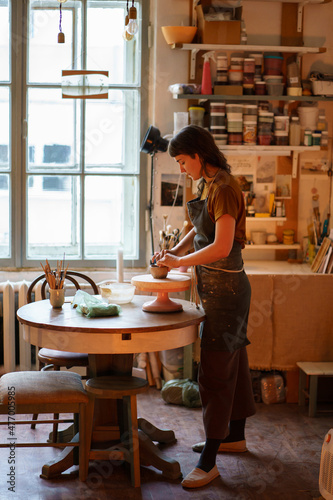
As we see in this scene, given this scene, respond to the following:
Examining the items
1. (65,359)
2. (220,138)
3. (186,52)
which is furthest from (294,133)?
(65,359)

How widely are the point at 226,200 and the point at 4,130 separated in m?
2.27

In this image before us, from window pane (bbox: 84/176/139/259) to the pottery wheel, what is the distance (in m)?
1.57

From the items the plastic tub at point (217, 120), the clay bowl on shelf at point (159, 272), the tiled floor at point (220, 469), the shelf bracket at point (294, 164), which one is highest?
the plastic tub at point (217, 120)

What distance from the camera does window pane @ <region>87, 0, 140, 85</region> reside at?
435cm

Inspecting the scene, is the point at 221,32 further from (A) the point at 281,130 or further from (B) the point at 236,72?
(A) the point at 281,130

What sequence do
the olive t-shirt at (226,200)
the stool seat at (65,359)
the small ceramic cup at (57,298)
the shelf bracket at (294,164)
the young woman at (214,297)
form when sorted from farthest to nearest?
1. the shelf bracket at (294,164)
2. the stool seat at (65,359)
3. the small ceramic cup at (57,298)
4. the young woman at (214,297)
5. the olive t-shirt at (226,200)

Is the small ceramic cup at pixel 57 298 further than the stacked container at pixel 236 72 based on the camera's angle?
No

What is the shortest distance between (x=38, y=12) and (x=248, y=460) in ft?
10.6

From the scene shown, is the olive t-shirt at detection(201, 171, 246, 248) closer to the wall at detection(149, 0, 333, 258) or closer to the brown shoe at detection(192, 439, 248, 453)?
the brown shoe at detection(192, 439, 248, 453)

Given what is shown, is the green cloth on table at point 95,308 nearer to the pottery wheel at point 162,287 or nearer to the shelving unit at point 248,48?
the pottery wheel at point 162,287

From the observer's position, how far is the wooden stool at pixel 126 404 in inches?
107

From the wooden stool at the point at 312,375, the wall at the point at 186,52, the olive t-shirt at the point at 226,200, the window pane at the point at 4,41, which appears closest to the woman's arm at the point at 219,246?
the olive t-shirt at the point at 226,200

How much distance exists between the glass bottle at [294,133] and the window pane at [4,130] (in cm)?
199

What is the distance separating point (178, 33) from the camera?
162 inches
